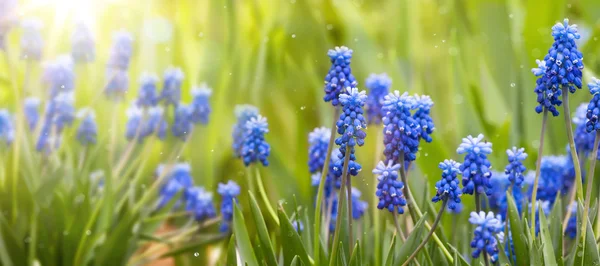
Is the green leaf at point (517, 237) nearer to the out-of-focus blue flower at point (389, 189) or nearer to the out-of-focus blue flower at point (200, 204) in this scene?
the out-of-focus blue flower at point (389, 189)

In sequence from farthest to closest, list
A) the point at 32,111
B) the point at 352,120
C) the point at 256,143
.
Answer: the point at 32,111
the point at 256,143
the point at 352,120

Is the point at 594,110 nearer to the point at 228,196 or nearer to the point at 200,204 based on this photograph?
the point at 228,196

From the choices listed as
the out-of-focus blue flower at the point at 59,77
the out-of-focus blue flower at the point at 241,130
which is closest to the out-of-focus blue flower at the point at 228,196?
the out-of-focus blue flower at the point at 241,130

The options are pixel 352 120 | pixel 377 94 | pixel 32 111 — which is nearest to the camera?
pixel 352 120

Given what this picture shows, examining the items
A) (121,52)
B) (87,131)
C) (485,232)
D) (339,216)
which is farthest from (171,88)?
(485,232)

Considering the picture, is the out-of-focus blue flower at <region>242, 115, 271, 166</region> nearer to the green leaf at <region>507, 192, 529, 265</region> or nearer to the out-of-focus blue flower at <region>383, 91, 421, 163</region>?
the out-of-focus blue flower at <region>383, 91, 421, 163</region>

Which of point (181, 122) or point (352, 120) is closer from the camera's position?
point (352, 120)

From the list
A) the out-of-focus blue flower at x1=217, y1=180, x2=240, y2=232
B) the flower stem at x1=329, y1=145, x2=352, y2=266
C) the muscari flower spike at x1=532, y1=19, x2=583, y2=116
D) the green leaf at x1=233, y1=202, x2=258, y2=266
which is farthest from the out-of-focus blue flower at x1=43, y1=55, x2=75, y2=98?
the muscari flower spike at x1=532, y1=19, x2=583, y2=116
